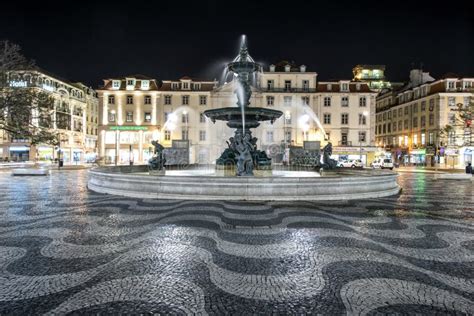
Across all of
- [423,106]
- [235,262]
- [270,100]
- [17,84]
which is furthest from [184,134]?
[235,262]

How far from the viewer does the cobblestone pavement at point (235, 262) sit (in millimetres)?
3273

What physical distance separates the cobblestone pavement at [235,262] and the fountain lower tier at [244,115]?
681cm

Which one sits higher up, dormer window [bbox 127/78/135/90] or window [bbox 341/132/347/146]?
dormer window [bbox 127/78/135/90]

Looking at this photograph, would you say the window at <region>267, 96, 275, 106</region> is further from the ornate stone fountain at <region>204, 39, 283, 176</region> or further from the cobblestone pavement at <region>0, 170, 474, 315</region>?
the cobblestone pavement at <region>0, 170, 474, 315</region>

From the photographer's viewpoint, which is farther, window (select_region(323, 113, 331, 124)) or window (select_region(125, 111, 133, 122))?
window (select_region(125, 111, 133, 122))

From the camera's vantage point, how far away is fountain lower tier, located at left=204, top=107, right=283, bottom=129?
1400 cm

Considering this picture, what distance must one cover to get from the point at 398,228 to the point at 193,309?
17.5 ft

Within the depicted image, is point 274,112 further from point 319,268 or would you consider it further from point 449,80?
point 449,80

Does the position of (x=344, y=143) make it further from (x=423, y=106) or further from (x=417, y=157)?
(x=423, y=106)

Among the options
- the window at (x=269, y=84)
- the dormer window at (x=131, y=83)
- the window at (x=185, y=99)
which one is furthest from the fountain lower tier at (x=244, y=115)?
the dormer window at (x=131, y=83)

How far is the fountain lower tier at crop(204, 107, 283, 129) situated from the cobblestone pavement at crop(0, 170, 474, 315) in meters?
6.81

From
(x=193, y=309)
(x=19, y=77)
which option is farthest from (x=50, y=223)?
(x=19, y=77)

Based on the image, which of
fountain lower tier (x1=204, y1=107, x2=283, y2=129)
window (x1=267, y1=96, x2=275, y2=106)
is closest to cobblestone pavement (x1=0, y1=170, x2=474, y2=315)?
fountain lower tier (x1=204, y1=107, x2=283, y2=129)

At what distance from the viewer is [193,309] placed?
314cm
